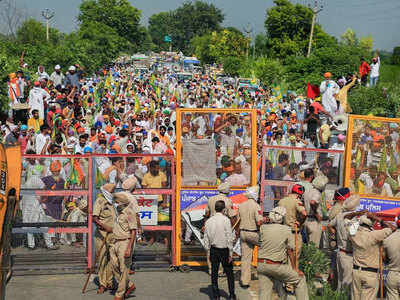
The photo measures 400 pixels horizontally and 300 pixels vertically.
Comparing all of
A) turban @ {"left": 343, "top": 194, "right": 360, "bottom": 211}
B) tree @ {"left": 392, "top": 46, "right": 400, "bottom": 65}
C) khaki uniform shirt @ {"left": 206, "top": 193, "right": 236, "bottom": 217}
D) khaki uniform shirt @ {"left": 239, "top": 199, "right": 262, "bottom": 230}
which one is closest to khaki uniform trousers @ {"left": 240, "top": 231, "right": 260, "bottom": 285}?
khaki uniform shirt @ {"left": 239, "top": 199, "right": 262, "bottom": 230}

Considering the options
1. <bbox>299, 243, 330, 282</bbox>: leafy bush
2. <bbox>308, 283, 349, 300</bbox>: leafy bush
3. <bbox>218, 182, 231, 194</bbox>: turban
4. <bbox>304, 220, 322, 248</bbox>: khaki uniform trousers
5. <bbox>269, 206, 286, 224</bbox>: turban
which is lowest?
<bbox>308, 283, 349, 300</bbox>: leafy bush

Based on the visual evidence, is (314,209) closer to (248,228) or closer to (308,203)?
(308,203)

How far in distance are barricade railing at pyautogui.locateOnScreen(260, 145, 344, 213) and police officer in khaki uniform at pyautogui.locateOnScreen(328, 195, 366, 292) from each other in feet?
5.37

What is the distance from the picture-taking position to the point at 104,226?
31.0ft

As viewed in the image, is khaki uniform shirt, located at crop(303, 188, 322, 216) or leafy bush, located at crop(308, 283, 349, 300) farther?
khaki uniform shirt, located at crop(303, 188, 322, 216)

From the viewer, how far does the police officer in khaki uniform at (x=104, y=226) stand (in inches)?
372

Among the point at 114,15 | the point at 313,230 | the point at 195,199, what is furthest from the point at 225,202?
the point at 114,15

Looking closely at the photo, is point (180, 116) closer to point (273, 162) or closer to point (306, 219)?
point (273, 162)

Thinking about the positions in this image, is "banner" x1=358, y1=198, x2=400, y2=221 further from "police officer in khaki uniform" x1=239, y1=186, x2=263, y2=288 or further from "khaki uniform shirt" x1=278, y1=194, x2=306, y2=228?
"police officer in khaki uniform" x1=239, y1=186, x2=263, y2=288

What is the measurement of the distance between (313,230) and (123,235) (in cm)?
313

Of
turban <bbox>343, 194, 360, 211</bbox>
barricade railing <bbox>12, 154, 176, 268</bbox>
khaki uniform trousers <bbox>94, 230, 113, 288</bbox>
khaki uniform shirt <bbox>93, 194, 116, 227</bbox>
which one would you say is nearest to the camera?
turban <bbox>343, 194, 360, 211</bbox>

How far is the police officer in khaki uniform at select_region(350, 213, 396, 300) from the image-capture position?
780 cm

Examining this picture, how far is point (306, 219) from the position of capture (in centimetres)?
981

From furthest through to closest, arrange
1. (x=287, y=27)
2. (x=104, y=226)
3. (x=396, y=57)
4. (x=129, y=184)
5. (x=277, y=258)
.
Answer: (x=287, y=27) < (x=396, y=57) < (x=104, y=226) < (x=129, y=184) < (x=277, y=258)
